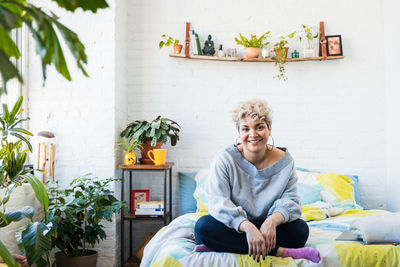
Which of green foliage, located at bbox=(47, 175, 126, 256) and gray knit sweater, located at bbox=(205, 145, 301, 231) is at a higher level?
gray knit sweater, located at bbox=(205, 145, 301, 231)

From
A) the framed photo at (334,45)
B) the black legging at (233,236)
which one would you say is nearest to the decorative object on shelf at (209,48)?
the framed photo at (334,45)

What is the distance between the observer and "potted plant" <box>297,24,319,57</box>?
3352mm

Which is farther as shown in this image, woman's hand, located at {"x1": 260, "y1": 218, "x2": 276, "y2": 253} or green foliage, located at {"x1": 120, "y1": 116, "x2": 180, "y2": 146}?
green foliage, located at {"x1": 120, "y1": 116, "x2": 180, "y2": 146}

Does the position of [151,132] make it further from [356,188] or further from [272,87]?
[356,188]

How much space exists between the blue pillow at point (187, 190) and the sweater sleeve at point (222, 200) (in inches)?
42.5

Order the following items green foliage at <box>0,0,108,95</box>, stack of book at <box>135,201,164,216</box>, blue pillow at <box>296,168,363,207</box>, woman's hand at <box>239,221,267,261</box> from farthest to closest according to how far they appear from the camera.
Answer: blue pillow at <box>296,168,363,207</box> < stack of book at <box>135,201,164,216</box> < woman's hand at <box>239,221,267,261</box> < green foliage at <box>0,0,108,95</box>

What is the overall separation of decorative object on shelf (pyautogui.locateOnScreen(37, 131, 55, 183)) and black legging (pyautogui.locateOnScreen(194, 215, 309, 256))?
1.40 m

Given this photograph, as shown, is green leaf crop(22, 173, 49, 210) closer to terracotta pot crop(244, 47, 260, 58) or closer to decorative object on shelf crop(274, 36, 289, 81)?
terracotta pot crop(244, 47, 260, 58)

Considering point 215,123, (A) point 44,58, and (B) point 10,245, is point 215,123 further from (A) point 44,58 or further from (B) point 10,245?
(A) point 44,58

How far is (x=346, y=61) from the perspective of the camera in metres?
3.51

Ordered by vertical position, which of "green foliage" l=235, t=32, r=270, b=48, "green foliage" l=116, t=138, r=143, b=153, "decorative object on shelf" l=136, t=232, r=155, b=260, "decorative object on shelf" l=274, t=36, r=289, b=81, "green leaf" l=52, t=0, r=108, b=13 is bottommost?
"decorative object on shelf" l=136, t=232, r=155, b=260

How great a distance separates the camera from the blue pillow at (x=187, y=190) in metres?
3.28

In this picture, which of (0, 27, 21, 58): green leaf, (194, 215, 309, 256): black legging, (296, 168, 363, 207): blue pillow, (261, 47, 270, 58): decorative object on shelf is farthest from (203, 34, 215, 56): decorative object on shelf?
(0, 27, 21, 58): green leaf

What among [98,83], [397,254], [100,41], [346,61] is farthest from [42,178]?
[346,61]
